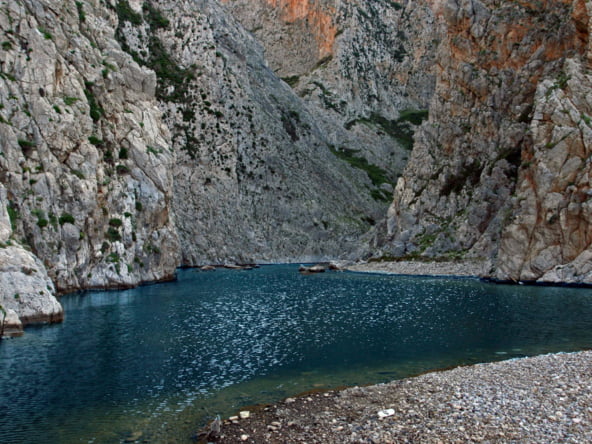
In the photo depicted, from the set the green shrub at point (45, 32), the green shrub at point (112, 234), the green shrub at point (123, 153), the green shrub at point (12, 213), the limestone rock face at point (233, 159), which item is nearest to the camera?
the green shrub at point (12, 213)

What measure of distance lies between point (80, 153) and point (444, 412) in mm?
59911

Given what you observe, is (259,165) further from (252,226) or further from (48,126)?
(48,126)

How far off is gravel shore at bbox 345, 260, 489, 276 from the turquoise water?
26.1 m

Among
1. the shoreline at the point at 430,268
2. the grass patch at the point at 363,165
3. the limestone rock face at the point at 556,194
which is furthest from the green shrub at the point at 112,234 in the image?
the grass patch at the point at 363,165

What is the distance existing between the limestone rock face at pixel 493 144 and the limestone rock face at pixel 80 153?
55.9 m

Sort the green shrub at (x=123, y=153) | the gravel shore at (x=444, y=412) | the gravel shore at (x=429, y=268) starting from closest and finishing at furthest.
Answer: the gravel shore at (x=444, y=412)
the green shrub at (x=123, y=153)
the gravel shore at (x=429, y=268)

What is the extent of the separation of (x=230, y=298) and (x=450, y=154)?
69349 millimetres

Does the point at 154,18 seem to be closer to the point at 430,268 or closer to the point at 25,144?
the point at 25,144

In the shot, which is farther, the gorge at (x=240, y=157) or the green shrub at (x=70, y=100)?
the green shrub at (x=70, y=100)

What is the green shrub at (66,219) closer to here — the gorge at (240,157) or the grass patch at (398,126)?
the gorge at (240,157)

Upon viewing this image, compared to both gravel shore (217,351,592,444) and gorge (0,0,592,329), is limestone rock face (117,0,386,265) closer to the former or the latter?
gorge (0,0,592,329)

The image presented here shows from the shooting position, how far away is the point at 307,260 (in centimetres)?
14262

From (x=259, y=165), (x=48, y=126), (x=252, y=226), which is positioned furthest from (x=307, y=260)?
(x=48, y=126)

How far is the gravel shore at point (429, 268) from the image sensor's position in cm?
8456
